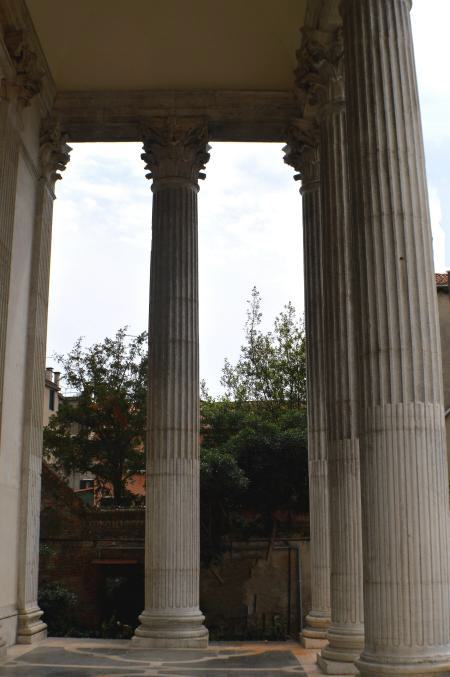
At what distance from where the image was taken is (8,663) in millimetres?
42188

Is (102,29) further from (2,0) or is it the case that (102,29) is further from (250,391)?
(250,391)

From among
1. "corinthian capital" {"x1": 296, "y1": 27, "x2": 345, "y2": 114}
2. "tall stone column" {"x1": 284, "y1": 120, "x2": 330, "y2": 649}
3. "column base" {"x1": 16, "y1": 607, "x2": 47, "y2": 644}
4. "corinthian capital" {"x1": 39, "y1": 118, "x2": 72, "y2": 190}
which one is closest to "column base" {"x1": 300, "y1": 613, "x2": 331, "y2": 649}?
"tall stone column" {"x1": 284, "y1": 120, "x2": 330, "y2": 649}

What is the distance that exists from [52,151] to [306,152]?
1670 centimetres

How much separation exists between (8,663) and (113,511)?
43.9 meters

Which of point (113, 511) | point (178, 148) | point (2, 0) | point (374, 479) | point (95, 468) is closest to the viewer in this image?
point (374, 479)

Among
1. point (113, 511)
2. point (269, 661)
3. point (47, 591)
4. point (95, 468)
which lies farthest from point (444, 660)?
Result: point (95, 468)

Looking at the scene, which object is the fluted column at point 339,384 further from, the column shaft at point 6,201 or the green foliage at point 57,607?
the green foliage at point 57,607

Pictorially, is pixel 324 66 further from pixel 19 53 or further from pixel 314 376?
pixel 314 376

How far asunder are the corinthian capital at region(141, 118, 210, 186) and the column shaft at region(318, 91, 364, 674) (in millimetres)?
12586

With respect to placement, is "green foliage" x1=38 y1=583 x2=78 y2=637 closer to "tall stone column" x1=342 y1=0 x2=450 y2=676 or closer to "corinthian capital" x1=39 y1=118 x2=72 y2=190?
"corinthian capital" x1=39 y1=118 x2=72 y2=190

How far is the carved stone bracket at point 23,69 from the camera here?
159 ft

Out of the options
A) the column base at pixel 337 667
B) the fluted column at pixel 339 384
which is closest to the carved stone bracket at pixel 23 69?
the fluted column at pixel 339 384

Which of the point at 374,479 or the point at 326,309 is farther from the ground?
the point at 326,309

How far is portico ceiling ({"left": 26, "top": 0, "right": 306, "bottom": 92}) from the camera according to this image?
183ft
